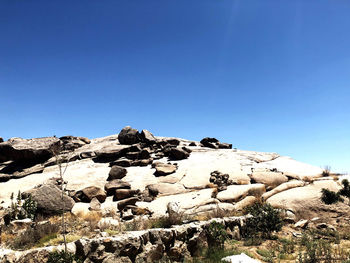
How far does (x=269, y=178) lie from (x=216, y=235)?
10019 millimetres

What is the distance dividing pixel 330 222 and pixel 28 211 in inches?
596

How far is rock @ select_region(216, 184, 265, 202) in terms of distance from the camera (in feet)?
45.7

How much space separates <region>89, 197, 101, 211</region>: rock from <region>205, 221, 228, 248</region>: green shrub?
7.49 metres

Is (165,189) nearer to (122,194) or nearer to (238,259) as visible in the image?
(122,194)

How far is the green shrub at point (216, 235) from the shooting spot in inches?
336

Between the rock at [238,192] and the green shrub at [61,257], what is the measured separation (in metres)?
9.73

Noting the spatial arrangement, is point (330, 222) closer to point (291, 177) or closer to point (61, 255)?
point (291, 177)

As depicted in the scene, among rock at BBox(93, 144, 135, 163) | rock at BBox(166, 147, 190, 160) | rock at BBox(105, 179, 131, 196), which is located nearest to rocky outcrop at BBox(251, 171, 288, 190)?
rock at BBox(166, 147, 190, 160)

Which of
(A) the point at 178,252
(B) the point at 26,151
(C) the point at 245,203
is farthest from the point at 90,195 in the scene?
(B) the point at 26,151

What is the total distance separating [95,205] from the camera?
13883 mm

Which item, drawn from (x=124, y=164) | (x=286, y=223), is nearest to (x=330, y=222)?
(x=286, y=223)

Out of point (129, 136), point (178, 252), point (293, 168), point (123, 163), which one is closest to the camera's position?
point (178, 252)

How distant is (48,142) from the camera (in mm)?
27781

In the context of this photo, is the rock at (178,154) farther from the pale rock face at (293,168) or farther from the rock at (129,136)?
the pale rock face at (293,168)
